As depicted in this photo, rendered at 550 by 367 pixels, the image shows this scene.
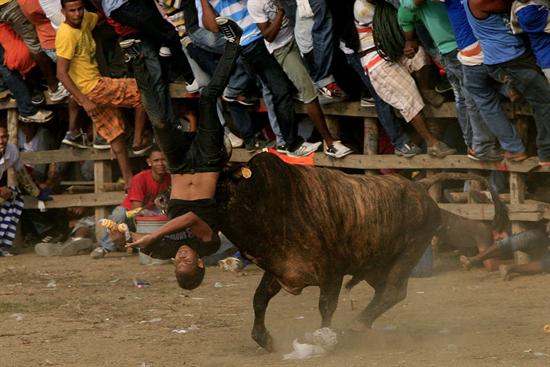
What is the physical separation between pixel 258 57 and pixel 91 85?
2.31 m

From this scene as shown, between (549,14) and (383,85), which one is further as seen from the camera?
(383,85)

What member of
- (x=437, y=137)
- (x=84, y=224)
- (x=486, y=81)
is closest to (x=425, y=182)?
(x=486, y=81)

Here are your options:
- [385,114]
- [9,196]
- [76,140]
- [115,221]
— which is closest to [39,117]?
[76,140]

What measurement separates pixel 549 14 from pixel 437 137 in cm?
241

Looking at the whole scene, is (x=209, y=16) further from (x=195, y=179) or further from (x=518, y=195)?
(x=195, y=179)

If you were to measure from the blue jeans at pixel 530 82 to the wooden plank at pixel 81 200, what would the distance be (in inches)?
222

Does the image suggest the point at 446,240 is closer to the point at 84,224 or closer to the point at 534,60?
the point at 534,60

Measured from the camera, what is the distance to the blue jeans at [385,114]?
13.3 metres

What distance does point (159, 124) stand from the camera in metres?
10.3

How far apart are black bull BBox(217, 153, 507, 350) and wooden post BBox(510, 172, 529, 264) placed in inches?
85.0

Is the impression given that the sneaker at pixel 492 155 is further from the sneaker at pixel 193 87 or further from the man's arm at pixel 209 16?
the sneaker at pixel 193 87

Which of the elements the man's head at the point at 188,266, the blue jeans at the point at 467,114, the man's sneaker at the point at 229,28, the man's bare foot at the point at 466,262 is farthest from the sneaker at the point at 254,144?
the man's head at the point at 188,266

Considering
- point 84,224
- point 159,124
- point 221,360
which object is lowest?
point 84,224

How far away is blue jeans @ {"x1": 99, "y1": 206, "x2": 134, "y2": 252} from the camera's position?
48.6 ft
